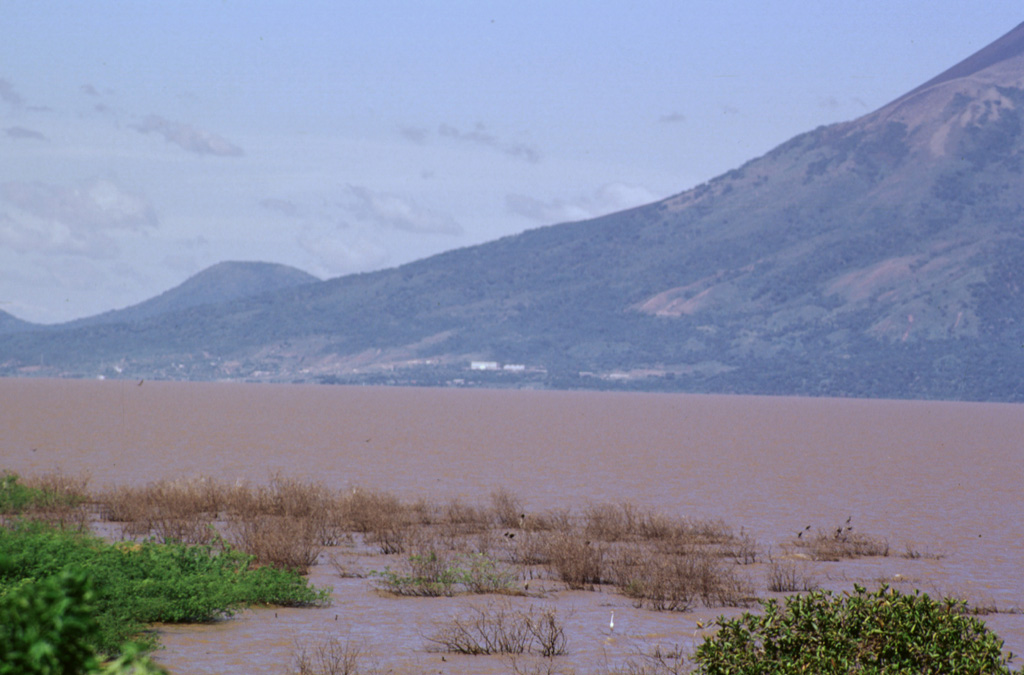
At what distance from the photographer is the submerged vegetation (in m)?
8.89

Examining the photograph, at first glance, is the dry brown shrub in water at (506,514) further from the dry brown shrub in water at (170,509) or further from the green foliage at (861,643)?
the green foliage at (861,643)

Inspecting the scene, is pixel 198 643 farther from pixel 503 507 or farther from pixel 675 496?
pixel 675 496

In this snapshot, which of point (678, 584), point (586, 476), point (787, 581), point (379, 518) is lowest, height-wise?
point (586, 476)

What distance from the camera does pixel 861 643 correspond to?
922cm

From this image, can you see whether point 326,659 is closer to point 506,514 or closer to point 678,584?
point 678,584

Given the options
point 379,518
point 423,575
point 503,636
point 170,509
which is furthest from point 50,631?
point 170,509

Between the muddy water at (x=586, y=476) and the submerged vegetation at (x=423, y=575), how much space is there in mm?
547

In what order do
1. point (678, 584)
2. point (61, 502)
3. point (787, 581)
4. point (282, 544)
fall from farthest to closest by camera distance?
point (61, 502) → point (787, 581) → point (282, 544) → point (678, 584)

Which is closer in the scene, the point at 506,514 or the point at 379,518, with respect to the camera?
the point at 379,518

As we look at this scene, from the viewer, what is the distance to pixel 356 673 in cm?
1274

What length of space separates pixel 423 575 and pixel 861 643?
10875mm

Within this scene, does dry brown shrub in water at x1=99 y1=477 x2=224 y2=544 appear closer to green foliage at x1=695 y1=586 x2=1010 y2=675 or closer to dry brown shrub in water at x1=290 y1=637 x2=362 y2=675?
dry brown shrub in water at x1=290 y1=637 x2=362 y2=675

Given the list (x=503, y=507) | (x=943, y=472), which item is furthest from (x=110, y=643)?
(x=943, y=472)

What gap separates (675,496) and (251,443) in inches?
1288
